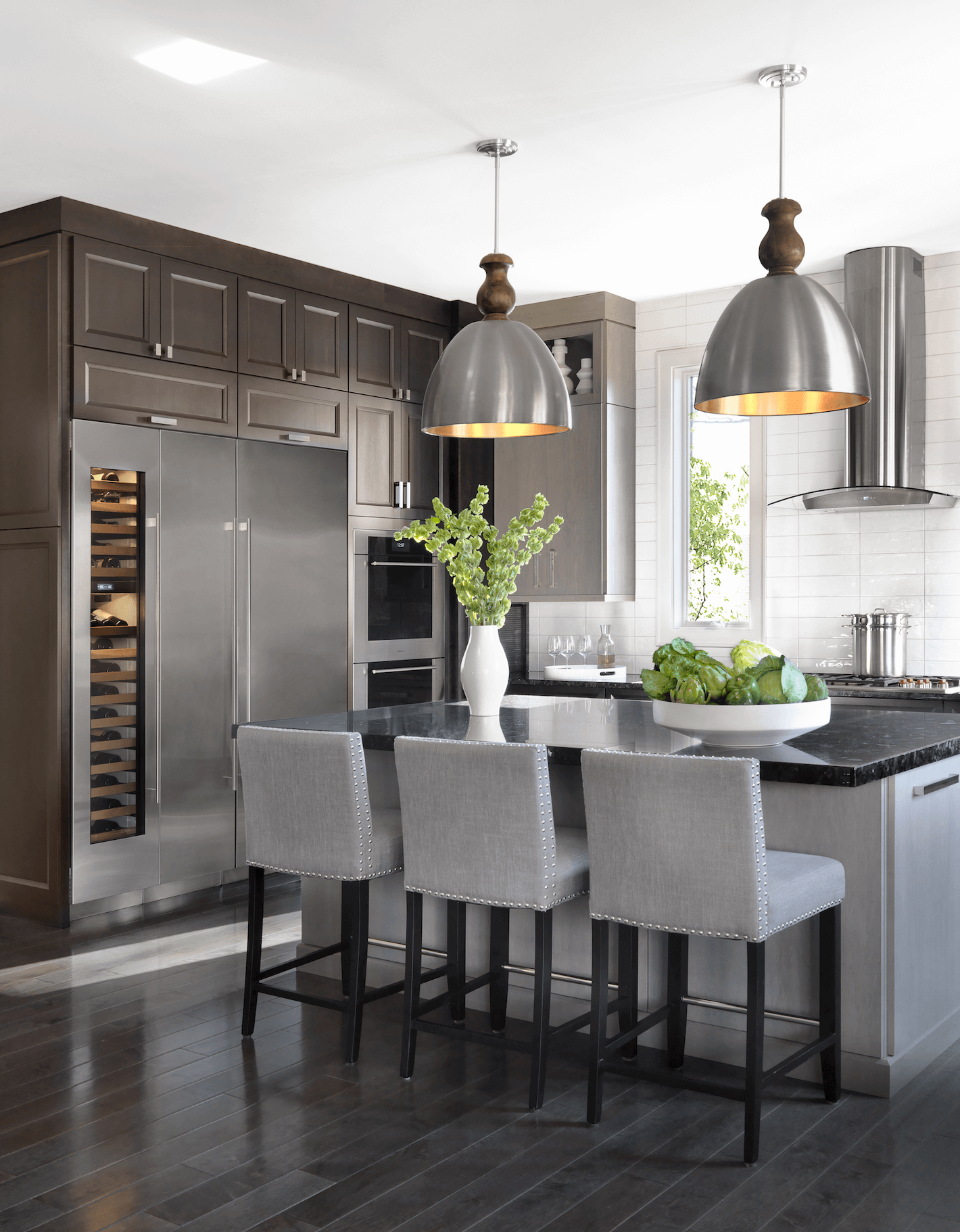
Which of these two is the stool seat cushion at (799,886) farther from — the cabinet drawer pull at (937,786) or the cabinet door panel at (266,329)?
the cabinet door panel at (266,329)

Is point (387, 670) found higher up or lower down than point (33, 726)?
higher up

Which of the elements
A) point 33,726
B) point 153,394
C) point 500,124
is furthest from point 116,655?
point 500,124

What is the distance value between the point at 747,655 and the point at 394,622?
9.87 ft

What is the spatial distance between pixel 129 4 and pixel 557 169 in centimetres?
167

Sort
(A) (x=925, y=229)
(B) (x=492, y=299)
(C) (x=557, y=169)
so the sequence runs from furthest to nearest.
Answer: (A) (x=925, y=229), (C) (x=557, y=169), (B) (x=492, y=299)

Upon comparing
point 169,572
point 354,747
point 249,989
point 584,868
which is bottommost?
point 249,989

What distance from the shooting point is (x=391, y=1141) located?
2604mm

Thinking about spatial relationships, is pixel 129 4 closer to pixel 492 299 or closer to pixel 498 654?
pixel 492 299

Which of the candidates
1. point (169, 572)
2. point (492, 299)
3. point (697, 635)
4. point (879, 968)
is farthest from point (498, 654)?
point (697, 635)

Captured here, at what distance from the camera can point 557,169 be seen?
13.8ft

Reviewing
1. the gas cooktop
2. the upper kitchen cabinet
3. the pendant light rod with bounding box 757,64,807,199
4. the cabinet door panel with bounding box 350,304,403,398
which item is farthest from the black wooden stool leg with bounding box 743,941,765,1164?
the cabinet door panel with bounding box 350,304,403,398

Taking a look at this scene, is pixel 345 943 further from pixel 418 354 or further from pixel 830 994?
pixel 418 354

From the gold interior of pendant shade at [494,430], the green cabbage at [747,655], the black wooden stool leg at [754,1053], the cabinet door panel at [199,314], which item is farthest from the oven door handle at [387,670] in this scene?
the black wooden stool leg at [754,1053]

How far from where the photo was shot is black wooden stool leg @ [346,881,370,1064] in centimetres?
305
